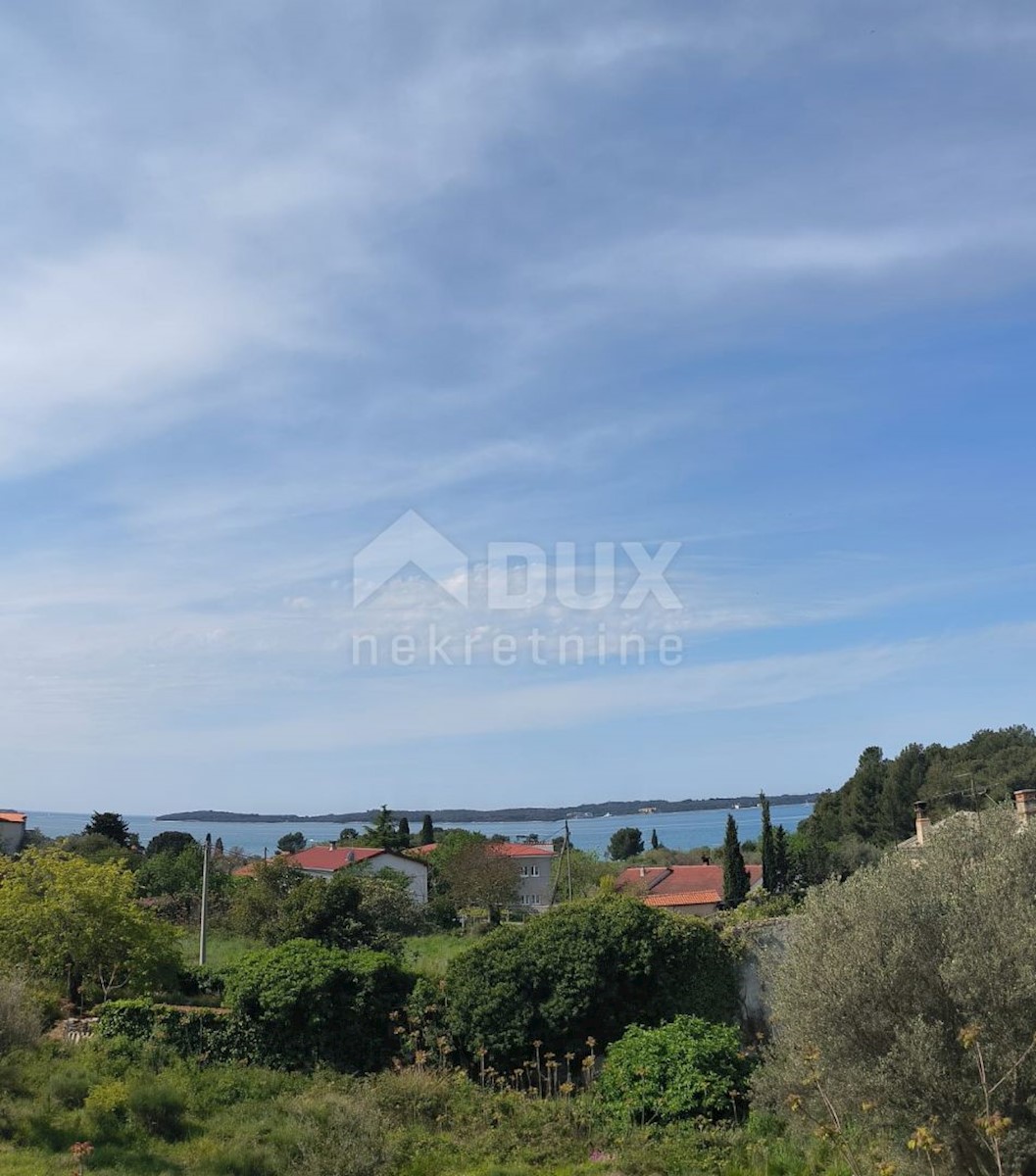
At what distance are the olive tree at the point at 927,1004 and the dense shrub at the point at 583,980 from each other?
6.62 metres

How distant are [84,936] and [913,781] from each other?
5983 cm

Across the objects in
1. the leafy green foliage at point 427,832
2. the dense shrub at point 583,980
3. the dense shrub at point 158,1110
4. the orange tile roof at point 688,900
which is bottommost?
the orange tile roof at point 688,900

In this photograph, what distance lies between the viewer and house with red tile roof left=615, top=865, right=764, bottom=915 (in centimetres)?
4625

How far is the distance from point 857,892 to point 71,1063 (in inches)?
436

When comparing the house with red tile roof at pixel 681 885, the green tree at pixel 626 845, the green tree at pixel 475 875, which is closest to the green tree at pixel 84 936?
the house with red tile roof at pixel 681 885

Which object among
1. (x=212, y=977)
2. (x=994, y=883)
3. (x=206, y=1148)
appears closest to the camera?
(x=994, y=883)

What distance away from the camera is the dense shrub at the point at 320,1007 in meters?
16.1

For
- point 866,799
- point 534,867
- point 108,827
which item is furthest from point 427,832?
point 866,799

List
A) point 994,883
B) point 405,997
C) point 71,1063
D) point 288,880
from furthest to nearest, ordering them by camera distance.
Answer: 1. point 288,880
2. point 405,997
3. point 71,1063
4. point 994,883

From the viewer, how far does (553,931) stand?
1655 centimetres

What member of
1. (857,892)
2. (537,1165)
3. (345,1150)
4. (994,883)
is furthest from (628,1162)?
(994,883)

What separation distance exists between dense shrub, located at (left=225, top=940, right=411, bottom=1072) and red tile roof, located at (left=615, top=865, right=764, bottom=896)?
1490 inches

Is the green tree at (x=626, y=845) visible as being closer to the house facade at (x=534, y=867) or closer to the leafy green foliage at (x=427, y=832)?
the leafy green foliage at (x=427, y=832)

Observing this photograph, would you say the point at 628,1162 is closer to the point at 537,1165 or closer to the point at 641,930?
the point at 537,1165
